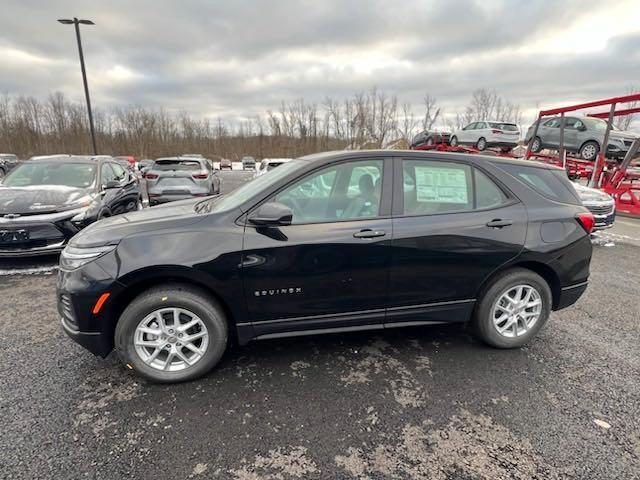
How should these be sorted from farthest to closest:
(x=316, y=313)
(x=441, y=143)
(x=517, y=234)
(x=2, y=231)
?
(x=441, y=143) → (x=2, y=231) → (x=517, y=234) → (x=316, y=313)

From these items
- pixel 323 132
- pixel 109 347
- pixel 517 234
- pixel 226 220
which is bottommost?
pixel 109 347

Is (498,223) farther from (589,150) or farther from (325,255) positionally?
(589,150)

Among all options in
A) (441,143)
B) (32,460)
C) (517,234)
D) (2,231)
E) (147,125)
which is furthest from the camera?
(147,125)

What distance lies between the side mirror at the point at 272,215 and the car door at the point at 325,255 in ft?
0.18

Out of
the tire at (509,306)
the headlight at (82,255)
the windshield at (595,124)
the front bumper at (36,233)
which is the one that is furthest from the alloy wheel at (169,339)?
the windshield at (595,124)

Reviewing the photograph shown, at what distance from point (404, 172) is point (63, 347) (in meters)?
3.31

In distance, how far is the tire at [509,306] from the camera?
307 cm

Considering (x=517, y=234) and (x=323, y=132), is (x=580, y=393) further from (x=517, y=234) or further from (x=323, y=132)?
(x=323, y=132)

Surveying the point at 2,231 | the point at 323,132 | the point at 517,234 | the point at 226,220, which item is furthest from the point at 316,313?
the point at 323,132

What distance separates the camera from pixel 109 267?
8.09ft

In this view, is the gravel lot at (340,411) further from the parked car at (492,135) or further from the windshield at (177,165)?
the parked car at (492,135)

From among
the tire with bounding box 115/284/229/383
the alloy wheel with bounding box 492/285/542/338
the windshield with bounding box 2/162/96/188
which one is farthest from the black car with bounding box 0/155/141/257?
the alloy wheel with bounding box 492/285/542/338

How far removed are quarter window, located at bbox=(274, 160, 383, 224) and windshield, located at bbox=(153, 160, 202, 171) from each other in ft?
28.9

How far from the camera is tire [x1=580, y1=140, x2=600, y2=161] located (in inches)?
480
